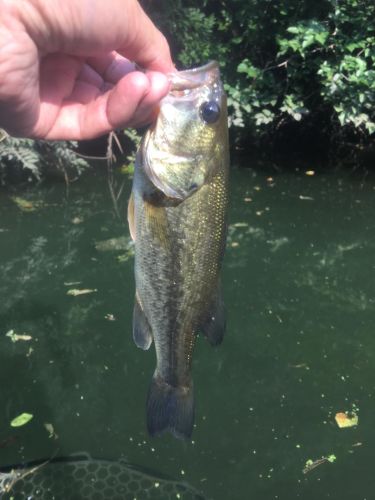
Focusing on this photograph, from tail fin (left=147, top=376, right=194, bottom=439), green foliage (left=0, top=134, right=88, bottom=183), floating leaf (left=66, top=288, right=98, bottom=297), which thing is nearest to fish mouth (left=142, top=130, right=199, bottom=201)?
tail fin (left=147, top=376, right=194, bottom=439)

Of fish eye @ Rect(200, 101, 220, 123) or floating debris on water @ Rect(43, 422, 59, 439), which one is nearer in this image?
fish eye @ Rect(200, 101, 220, 123)

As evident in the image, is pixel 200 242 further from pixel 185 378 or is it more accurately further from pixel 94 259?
pixel 94 259

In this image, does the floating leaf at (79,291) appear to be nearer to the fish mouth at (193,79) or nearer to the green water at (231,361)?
the green water at (231,361)

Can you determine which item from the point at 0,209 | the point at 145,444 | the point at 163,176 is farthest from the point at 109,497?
the point at 0,209

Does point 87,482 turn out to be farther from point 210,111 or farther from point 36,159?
point 36,159

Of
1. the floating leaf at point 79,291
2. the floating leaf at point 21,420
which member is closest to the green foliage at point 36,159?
the floating leaf at point 79,291

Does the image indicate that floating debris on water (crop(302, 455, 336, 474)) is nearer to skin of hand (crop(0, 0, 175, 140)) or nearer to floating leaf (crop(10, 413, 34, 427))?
floating leaf (crop(10, 413, 34, 427))

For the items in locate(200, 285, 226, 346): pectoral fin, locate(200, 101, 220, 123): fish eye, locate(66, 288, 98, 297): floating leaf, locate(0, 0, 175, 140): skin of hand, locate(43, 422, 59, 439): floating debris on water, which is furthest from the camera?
locate(66, 288, 98, 297): floating leaf
